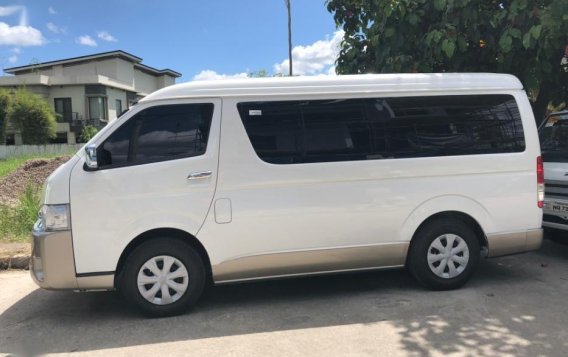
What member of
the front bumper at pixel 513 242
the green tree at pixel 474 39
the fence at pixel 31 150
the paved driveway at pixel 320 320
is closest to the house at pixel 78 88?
the fence at pixel 31 150

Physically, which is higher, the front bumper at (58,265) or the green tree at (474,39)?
the green tree at (474,39)

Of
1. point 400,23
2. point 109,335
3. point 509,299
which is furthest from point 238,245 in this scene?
point 400,23

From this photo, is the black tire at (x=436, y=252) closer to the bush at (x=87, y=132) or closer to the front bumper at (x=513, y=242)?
the front bumper at (x=513, y=242)

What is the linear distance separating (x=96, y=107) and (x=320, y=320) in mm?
47713

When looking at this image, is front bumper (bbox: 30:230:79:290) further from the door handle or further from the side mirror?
the door handle

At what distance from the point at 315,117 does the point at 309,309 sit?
1.84 m

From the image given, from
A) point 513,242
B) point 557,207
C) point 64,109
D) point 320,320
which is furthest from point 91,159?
point 64,109

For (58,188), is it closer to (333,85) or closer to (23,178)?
(333,85)

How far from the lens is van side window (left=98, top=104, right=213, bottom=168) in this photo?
15.9 ft

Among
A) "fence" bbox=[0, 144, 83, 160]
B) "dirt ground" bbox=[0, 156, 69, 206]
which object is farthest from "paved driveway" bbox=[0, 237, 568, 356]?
"fence" bbox=[0, 144, 83, 160]

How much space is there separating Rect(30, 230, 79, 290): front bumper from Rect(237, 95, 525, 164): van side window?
74.3 inches

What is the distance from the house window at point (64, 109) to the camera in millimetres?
48531

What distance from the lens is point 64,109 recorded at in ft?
161

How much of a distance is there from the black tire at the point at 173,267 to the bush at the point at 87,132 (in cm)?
4305
